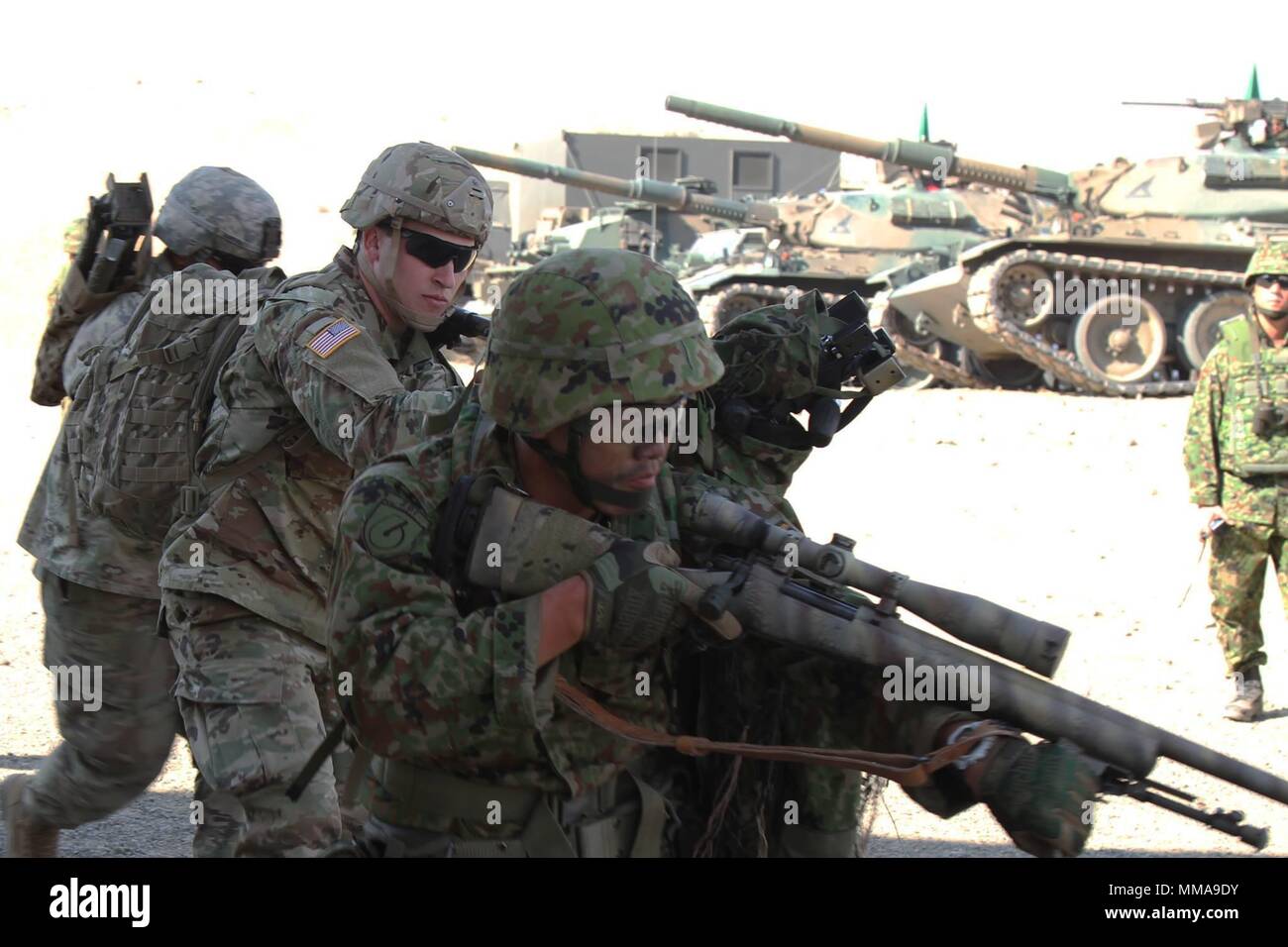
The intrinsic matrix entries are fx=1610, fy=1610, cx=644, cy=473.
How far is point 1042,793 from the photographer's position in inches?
88.7

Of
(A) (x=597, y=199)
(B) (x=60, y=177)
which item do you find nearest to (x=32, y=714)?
(A) (x=597, y=199)

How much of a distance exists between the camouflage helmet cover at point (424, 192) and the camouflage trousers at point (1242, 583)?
4.57 meters

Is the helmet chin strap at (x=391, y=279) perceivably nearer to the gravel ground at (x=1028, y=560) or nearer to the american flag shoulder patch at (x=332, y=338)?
the american flag shoulder patch at (x=332, y=338)

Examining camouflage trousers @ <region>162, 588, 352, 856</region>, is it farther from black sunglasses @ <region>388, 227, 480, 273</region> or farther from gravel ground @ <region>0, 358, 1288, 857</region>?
gravel ground @ <region>0, 358, 1288, 857</region>

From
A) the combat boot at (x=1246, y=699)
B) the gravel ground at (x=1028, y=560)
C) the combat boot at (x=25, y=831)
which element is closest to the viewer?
the combat boot at (x=25, y=831)

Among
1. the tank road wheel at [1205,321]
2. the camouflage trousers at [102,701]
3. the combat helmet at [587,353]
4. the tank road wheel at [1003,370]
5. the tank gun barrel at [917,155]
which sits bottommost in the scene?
the camouflage trousers at [102,701]

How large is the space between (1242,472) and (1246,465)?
0.04 m

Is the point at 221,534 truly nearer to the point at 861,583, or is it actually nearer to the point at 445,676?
the point at 445,676

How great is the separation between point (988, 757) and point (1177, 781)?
13.5 ft

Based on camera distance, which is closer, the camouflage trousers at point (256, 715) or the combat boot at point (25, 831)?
the camouflage trousers at point (256, 715)

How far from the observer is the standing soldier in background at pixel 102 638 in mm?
4273

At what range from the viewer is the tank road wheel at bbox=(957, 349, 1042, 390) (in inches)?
724

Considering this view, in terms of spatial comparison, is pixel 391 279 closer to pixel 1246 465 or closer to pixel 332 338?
pixel 332 338

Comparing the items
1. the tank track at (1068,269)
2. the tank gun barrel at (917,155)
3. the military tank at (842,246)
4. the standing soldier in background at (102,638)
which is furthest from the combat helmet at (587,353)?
the tank gun barrel at (917,155)
